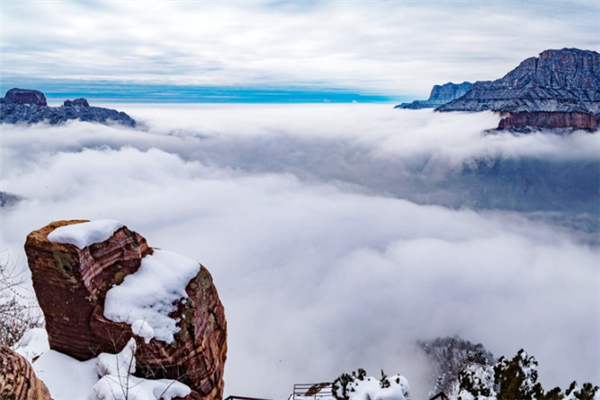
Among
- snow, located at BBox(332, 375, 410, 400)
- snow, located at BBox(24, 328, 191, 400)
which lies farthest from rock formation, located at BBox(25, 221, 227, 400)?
snow, located at BBox(332, 375, 410, 400)

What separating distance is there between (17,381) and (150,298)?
558cm

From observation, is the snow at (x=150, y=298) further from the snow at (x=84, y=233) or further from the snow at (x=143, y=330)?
the snow at (x=84, y=233)

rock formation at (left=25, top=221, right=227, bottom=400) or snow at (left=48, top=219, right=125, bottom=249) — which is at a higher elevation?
snow at (left=48, top=219, right=125, bottom=249)

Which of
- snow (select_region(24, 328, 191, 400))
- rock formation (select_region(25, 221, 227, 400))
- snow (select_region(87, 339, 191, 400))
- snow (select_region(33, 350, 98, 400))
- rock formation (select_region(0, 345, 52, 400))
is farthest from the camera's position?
rock formation (select_region(25, 221, 227, 400))

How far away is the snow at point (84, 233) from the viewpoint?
50.4 feet

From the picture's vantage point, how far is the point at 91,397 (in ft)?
44.0

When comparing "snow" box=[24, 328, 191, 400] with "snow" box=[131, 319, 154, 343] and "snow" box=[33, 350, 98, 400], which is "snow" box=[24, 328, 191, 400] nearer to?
"snow" box=[33, 350, 98, 400]

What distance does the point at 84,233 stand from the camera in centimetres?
1580

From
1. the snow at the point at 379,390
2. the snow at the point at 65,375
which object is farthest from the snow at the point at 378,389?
the snow at the point at 65,375

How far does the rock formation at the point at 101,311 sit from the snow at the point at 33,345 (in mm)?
1955

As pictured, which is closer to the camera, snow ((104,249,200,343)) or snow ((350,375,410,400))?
snow ((350,375,410,400))

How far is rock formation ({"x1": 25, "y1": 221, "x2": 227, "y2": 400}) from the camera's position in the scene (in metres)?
15.6

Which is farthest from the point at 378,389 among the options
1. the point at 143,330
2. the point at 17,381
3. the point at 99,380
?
the point at 17,381

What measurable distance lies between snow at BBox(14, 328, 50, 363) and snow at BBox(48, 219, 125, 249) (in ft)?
21.9
